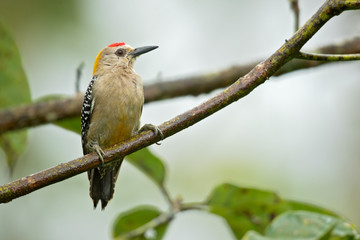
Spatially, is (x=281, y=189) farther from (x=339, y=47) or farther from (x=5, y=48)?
(x=5, y=48)

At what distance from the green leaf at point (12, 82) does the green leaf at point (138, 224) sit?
1349mm

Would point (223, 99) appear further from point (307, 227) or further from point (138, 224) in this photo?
point (138, 224)

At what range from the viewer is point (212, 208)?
4.33 metres

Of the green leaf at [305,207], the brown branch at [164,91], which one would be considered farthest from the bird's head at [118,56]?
the green leaf at [305,207]

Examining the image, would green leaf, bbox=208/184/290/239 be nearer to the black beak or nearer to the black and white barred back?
the black and white barred back

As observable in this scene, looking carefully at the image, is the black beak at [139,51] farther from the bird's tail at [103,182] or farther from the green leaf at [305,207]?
the green leaf at [305,207]

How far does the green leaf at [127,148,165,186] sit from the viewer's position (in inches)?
177

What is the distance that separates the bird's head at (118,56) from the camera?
531 cm

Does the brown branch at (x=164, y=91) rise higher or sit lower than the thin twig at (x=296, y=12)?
lower

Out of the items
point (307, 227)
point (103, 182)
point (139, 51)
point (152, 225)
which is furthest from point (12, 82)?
point (307, 227)

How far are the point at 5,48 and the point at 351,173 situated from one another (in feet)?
22.4

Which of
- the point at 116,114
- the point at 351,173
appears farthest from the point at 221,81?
the point at 351,173

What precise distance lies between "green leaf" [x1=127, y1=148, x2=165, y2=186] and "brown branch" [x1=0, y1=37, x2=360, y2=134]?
1.62m

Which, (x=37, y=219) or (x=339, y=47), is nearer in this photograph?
(x=339, y=47)
